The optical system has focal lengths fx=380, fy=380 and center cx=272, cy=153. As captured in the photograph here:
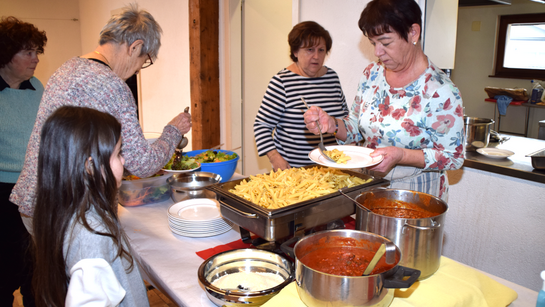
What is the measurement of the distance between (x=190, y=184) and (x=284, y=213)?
937 mm

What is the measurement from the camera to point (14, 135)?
2.21 meters

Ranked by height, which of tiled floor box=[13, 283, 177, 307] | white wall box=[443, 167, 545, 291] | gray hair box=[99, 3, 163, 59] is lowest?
tiled floor box=[13, 283, 177, 307]

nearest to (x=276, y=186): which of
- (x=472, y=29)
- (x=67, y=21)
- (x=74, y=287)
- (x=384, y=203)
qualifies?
(x=384, y=203)

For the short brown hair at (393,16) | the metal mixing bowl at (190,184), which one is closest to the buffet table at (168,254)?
the metal mixing bowl at (190,184)

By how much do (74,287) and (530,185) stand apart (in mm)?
2320

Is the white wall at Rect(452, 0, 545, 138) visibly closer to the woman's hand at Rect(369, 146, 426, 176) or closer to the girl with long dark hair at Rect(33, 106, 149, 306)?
the woman's hand at Rect(369, 146, 426, 176)

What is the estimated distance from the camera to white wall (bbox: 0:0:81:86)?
260 inches

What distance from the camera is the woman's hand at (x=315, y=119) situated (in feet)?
6.01

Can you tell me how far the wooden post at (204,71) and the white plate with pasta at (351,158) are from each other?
8.54 feet

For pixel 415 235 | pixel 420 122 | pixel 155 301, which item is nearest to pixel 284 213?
pixel 415 235

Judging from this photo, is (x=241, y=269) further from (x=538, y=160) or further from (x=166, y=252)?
(x=538, y=160)

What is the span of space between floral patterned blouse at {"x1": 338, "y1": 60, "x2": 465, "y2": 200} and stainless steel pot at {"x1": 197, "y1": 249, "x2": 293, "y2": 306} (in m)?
0.81

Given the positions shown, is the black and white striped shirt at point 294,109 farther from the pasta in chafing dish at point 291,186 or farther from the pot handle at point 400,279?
the pot handle at point 400,279

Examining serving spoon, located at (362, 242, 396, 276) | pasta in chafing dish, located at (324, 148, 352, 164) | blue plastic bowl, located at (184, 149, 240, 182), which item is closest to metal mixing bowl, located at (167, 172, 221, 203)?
blue plastic bowl, located at (184, 149, 240, 182)
